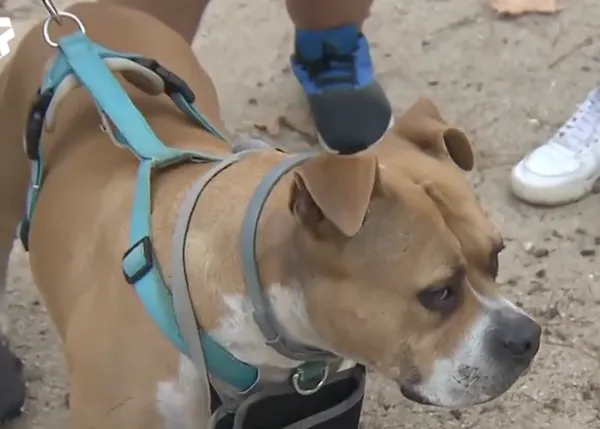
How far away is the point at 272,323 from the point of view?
4.86 ft

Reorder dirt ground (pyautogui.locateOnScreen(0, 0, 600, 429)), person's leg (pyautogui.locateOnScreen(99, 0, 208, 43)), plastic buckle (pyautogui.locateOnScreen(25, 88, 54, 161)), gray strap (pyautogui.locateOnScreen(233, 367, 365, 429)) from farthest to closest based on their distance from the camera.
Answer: person's leg (pyautogui.locateOnScreen(99, 0, 208, 43)) → dirt ground (pyautogui.locateOnScreen(0, 0, 600, 429)) → plastic buckle (pyautogui.locateOnScreen(25, 88, 54, 161)) → gray strap (pyautogui.locateOnScreen(233, 367, 365, 429))

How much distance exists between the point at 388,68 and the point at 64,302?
141 cm

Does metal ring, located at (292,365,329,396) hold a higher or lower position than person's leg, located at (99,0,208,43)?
lower

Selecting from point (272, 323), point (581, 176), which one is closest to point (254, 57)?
point (581, 176)

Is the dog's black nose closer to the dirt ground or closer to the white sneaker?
the dirt ground

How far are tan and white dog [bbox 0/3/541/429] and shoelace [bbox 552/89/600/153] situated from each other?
0.94m

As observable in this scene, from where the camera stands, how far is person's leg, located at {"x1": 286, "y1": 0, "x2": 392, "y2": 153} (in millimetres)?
2445

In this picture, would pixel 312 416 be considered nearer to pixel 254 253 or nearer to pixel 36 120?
pixel 254 253

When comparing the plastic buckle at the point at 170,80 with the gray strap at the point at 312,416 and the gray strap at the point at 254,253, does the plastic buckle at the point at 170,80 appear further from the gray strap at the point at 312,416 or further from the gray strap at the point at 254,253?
the gray strap at the point at 312,416

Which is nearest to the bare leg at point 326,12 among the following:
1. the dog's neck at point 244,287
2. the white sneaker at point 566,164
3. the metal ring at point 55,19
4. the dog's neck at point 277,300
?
the white sneaker at point 566,164

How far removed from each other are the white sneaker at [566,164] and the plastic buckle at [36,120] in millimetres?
1115

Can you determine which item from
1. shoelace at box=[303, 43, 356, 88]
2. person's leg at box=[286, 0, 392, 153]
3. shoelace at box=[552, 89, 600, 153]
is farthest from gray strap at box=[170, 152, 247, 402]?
shoelace at box=[552, 89, 600, 153]

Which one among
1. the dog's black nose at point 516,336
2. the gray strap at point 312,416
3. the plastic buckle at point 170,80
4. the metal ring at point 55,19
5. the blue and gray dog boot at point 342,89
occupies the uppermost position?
the metal ring at point 55,19

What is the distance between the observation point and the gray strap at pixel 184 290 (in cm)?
150
